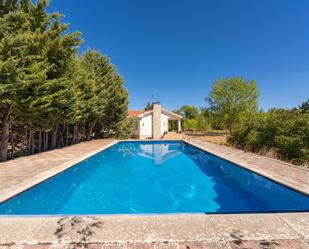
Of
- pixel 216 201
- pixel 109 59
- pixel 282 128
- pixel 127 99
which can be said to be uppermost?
pixel 109 59

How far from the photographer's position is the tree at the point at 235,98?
3200 centimetres

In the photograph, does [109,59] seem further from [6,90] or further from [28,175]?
[28,175]

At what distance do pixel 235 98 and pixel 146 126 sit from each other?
56.9 feet

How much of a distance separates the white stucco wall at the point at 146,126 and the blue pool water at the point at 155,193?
17.3 meters

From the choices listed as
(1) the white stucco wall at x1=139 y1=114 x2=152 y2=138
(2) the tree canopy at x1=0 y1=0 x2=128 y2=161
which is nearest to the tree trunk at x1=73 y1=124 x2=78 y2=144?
(2) the tree canopy at x1=0 y1=0 x2=128 y2=161

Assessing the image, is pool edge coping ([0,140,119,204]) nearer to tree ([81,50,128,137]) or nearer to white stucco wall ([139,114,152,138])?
tree ([81,50,128,137])

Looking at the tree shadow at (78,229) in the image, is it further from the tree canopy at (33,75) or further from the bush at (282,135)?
the bush at (282,135)

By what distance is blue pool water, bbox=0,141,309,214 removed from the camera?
4.86 meters

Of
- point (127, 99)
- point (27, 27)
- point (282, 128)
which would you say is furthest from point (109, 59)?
point (282, 128)

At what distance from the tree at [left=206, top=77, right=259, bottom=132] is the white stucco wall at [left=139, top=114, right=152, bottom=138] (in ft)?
46.2

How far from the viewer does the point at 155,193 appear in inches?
256

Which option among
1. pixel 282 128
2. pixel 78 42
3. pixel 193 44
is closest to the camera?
pixel 282 128

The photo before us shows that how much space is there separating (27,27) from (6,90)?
13.6 ft

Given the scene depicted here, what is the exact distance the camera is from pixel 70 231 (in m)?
2.80
